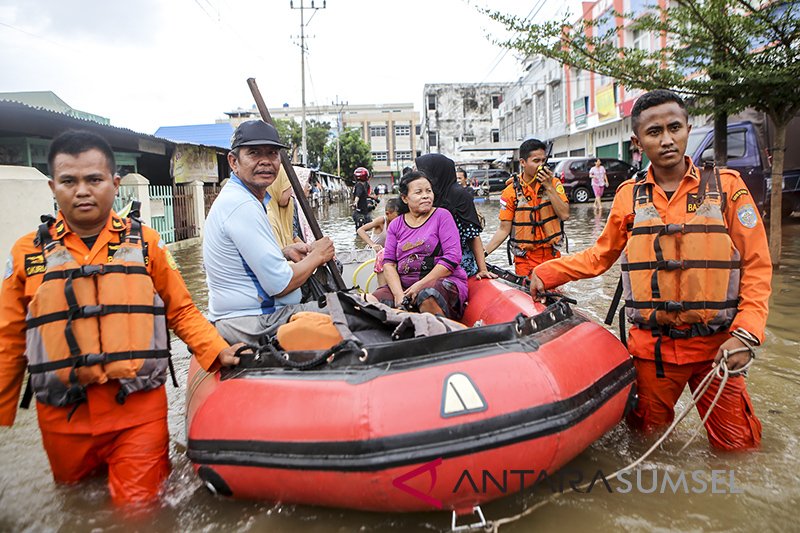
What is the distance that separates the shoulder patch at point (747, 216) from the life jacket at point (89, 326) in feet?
9.07

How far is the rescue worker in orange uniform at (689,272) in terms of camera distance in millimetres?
2584

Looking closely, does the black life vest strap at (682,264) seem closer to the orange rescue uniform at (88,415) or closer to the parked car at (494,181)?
the orange rescue uniform at (88,415)

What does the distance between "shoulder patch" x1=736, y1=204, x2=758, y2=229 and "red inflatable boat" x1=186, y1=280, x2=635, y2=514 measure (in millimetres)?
911

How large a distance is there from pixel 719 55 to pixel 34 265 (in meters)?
7.19

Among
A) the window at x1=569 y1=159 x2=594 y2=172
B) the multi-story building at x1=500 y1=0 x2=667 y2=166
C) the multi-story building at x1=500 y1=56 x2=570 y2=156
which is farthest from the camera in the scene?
the multi-story building at x1=500 y1=56 x2=570 y2=156

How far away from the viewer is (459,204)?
4.50 meters

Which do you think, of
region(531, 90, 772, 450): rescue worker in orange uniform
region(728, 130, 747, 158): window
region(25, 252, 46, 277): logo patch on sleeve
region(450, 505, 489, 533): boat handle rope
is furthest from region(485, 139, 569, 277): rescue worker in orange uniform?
region(728, 130, 747, 158): window

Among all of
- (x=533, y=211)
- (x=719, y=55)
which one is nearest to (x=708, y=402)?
(x=533, y=211)

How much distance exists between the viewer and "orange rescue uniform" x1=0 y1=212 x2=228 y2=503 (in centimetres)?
250

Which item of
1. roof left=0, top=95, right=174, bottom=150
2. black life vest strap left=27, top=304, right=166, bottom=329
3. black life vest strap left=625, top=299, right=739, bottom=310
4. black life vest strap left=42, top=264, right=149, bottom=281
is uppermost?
roof left=0, top=95, right=174, bottom=150

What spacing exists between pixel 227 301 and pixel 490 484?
162cm

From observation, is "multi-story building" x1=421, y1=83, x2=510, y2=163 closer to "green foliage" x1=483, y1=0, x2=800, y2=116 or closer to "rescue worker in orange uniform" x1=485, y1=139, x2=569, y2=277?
"green foliage" x1=483, y1=0, x2=800, y2=116

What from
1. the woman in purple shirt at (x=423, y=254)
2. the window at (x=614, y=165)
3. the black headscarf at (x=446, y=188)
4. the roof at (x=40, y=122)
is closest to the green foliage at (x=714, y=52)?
the black headscarf at (x=446, y=188)

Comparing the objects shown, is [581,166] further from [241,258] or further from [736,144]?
[241,258]
